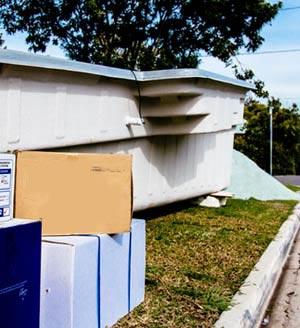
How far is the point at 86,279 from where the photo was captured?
276 cm

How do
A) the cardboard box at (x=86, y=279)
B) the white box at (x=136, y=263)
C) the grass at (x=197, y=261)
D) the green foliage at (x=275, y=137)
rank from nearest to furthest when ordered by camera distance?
the cardboard box at (x=86, y=279) < the white box at (x=136, y=263) < the grass at (x=197, y=261) < the green foliage at (x=275, y=137)

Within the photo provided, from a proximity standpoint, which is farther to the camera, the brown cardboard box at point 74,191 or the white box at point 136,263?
the white box at point 136,263

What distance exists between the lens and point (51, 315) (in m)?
2.64

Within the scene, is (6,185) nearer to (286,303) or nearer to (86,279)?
(86,279)

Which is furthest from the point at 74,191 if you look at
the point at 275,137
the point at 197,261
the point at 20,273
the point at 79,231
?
the point at 275,137

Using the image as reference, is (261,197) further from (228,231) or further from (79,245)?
(79,245)

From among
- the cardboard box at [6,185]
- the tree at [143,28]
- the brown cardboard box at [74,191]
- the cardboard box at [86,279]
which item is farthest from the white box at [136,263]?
the tree at [143,28]

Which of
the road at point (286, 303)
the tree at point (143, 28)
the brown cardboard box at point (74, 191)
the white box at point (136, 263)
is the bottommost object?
the road at point (286, 303)

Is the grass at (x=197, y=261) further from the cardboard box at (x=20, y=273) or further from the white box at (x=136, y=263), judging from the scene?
the cardboard box at (x=20, y=273)

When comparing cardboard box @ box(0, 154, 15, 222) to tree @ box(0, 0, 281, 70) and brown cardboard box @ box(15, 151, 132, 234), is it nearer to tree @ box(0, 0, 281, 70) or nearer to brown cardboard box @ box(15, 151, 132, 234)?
brown cardboard box @ box(15, 151, 132, 234)

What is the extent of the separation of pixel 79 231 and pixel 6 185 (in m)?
0.55

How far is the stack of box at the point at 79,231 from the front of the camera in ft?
8.64

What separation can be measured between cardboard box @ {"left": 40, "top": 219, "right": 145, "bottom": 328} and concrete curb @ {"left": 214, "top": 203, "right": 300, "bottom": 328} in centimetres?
66

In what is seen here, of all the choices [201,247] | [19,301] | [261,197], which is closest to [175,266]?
[201,247]
